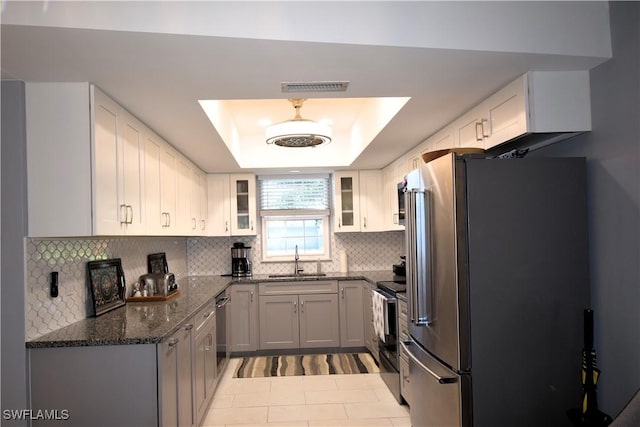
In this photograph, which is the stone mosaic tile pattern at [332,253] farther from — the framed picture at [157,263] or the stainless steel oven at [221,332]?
the stainless steel oven at [221,332]

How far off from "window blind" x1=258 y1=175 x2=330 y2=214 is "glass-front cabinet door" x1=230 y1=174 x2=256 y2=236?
264 mm

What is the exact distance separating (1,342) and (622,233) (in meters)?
3.06

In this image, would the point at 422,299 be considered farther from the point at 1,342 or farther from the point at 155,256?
the point at 155,256

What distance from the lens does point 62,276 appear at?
261cm

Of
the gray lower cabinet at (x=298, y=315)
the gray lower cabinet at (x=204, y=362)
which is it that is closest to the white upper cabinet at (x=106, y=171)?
the gray lower cabinet at (x=204, y=362)

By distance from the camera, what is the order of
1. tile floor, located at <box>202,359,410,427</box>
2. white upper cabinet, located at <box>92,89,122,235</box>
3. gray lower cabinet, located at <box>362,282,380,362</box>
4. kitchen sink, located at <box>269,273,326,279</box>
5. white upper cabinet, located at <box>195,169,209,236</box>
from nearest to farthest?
white upper cabinet, located at <box>92,89,122,235</box> → tile floor, located at <box>202,359,410,427</box> → gray lower cabinet, located at <box>362,282,380,362</box> → white upper cabinet, located at <box>195,169,209,236</box> → kitchen sink, located at <box>269,273,326,279</box>

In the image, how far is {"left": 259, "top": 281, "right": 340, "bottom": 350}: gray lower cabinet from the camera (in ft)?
16.3

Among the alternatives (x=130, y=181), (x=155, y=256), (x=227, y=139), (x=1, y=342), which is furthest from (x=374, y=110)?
(x=1, y=342)

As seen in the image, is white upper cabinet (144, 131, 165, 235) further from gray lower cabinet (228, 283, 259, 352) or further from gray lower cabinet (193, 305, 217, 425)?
gray lower cabinet (228, 283, 259, 352)

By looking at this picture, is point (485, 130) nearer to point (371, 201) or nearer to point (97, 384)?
point (97, 384)

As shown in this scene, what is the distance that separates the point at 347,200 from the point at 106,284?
3.06m

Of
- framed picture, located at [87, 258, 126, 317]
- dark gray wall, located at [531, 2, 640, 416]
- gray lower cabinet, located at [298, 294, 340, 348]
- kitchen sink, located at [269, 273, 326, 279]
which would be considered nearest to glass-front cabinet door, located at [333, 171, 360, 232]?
kitchen sink, located at [269, 273, 326, 279]

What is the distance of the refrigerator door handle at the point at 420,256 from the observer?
8.10 feet

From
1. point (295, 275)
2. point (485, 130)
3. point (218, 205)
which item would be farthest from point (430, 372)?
A: point (218, 205)
